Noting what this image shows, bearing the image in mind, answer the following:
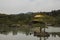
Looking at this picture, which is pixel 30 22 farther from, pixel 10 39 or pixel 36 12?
pixel 10 39

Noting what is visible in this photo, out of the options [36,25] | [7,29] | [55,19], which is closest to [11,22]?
[7,29]

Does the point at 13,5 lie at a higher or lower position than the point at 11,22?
higher

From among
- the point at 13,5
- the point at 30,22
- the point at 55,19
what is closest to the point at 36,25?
the point at 30,22

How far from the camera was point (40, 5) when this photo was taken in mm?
3301

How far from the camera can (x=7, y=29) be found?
3287 mm

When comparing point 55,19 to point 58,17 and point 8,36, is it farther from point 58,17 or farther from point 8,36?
point 8,36

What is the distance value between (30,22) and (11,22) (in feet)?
1.04

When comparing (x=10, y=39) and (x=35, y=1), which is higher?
(x=35, y=1)

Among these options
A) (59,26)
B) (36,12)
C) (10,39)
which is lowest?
(10,39)

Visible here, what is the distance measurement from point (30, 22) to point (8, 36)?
Result: 424mm

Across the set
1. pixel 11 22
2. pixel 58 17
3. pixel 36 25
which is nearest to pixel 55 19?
pixel 58 17

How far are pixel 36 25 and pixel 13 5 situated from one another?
Answer: 529 millimetres

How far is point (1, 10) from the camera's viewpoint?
3.34 metres

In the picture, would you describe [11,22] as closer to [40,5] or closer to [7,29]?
[7,29]
